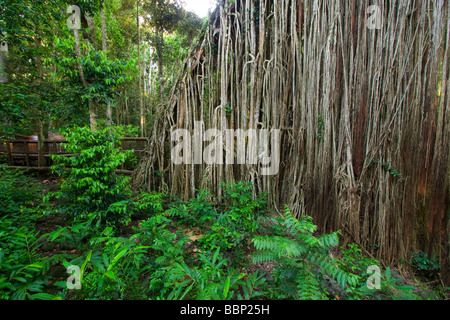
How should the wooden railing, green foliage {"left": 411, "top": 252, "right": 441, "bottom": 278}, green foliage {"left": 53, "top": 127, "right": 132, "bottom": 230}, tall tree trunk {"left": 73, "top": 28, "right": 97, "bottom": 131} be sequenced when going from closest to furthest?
green foliage {"left": 411, "top": 252, "right": 441, "bottom": 278}, green foliage {"left": 53, "top": 127, "right": 132, "bottom": 230}, tall tree trunk {"left": 73, "top": 28, "right": 97, "bottom": 131}, the wooden railing

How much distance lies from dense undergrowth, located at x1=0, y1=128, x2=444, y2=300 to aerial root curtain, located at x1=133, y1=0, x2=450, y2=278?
1.40 feet

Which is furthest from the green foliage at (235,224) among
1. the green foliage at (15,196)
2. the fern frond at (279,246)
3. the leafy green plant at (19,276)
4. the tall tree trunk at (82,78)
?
the green foliage at (15,196)

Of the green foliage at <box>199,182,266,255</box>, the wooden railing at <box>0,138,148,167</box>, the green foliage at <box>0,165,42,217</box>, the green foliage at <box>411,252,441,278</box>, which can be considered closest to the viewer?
the green foliage at <box>199,182,266,255</box>

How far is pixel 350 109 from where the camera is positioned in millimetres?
2486

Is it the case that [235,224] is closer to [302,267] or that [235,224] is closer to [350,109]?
[302,267]

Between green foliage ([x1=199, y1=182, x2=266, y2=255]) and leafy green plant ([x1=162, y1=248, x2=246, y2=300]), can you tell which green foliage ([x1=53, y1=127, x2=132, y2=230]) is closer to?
green foliage ([x1=199, y1=182, x2=266, y2=255])

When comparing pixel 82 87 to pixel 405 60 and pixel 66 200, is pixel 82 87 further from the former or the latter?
pixel 405 60

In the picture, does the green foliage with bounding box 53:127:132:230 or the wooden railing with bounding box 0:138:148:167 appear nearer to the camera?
the green foliage with bounding box 53:127:132:230

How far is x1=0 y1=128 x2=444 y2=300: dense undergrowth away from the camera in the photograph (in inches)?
52.6

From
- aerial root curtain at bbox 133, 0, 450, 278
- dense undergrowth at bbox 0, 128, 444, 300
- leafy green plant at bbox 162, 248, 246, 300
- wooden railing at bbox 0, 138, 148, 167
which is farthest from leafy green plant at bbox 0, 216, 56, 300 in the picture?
wooden railing at bbox 0, 138, 148, 167

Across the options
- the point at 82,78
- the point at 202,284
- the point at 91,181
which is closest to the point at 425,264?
the point at 202,284

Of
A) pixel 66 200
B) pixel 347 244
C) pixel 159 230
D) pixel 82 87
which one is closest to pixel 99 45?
pixel 82 87

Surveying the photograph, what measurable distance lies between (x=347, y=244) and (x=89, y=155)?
11.3 feet

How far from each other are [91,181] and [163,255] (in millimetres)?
1394
